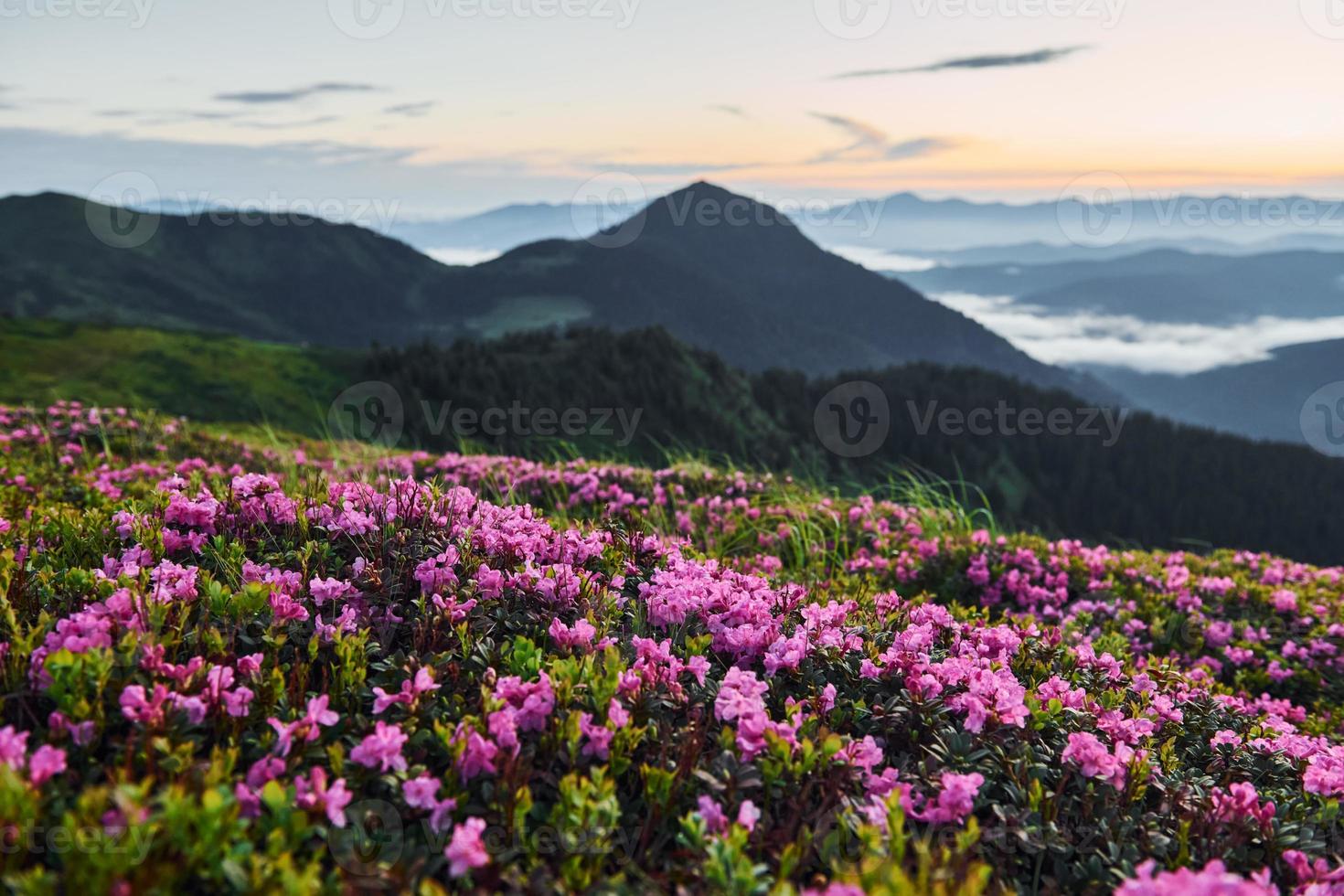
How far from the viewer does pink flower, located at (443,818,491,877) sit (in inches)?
102

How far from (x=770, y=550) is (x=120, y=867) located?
8.23 metres

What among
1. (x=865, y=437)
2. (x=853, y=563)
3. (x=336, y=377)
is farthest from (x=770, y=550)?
(x=865, y=437)

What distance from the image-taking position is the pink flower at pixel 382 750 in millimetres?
2963
